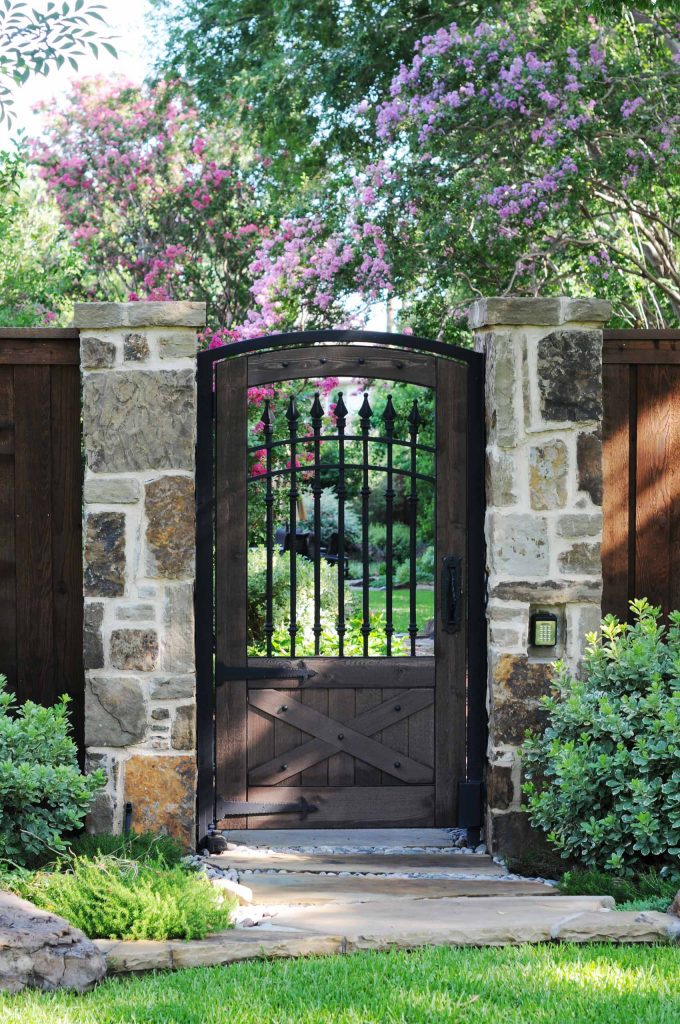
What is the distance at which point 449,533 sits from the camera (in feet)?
15.7

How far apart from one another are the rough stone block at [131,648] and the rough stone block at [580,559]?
1.77m

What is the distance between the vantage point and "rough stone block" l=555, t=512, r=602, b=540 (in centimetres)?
464

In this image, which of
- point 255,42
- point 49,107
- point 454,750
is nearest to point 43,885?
point 454,750

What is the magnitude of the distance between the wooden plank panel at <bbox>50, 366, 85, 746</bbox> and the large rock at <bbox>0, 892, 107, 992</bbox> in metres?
1.62

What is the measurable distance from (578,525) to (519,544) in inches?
10.6

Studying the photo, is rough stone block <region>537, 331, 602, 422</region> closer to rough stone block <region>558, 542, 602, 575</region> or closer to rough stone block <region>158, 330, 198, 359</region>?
rough stone block <region>558, 542, 602, 575</region>

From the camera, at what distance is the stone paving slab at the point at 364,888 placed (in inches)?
157

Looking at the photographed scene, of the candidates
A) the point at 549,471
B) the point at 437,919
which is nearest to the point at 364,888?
the point at 437,919

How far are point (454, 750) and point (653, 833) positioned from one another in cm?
108

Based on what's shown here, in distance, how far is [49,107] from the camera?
56.3ft

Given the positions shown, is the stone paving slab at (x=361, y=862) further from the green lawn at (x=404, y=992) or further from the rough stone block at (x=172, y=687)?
the green lawn at (x=404, y=992)

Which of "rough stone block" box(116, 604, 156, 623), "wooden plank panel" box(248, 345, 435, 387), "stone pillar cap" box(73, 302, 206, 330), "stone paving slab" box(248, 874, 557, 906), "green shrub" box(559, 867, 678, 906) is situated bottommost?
"stone paving slab" box(248, 874, 557, 906)

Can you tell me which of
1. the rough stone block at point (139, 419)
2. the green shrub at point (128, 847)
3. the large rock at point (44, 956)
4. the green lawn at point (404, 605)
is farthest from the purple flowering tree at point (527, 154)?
the large rock at point (44, 956)

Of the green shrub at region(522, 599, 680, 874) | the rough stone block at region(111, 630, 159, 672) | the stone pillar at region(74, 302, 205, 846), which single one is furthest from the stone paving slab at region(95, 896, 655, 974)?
the rough stone block at region(111, 630, 159, 672)
